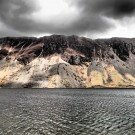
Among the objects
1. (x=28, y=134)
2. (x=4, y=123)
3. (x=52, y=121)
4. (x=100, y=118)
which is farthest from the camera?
(x=100, y=118)

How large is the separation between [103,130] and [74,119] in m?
13.4

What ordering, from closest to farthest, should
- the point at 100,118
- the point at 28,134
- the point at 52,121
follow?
the point at 28,134 < the point at 52,121 < the point at 100,118

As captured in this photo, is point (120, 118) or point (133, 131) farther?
point (120, 118)

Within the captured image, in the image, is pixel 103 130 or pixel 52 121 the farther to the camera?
pixel 52 121

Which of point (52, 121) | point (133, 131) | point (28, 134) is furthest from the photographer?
point (52, 121)

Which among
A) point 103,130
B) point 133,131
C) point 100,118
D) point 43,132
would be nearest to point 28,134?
point 43,132

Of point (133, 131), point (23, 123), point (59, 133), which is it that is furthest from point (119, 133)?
point (23, 123)

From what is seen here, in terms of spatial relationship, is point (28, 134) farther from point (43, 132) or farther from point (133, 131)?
point (133, 131)

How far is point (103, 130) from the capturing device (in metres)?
52.5

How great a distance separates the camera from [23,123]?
5900 cm

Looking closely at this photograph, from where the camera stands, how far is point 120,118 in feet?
223

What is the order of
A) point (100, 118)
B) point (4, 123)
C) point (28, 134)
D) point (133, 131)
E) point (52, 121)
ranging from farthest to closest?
point (100, 118), point (52, 121), point (4, 123), point (133, 131), point (28, 134)

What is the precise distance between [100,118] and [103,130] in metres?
→ 15.1

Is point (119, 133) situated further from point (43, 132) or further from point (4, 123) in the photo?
point (4, 123)
